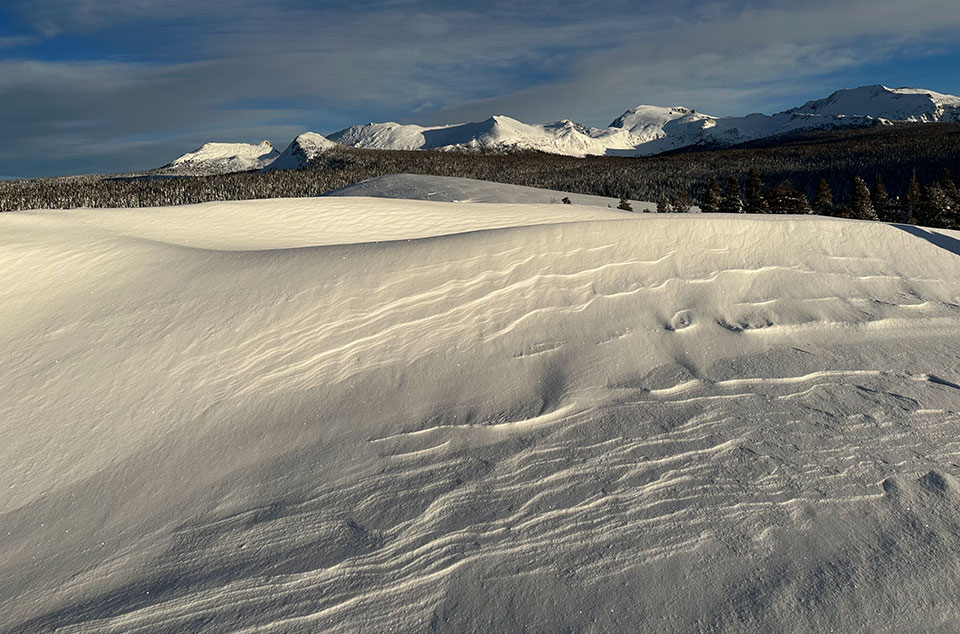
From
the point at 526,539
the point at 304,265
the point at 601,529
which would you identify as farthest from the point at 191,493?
the point at 304,265

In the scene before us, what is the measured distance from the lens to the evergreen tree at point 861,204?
40.6 m

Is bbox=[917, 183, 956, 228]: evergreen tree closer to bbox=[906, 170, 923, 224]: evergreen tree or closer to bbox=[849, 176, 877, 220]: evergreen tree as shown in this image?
bbox=[906, 170, 923, 224]: evergreen tree

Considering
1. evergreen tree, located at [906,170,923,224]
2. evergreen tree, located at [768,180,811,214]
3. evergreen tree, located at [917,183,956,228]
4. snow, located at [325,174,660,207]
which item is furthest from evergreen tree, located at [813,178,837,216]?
snow, located at [325,174,660,207]

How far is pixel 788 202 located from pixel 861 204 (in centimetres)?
474

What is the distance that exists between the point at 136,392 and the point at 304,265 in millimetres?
3340

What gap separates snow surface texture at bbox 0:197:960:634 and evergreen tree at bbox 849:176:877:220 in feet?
116

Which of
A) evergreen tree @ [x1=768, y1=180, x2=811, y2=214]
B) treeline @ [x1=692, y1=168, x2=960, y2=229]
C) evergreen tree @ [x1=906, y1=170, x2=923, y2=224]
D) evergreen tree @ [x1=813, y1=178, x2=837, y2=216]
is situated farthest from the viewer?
evergreen tree @ [x1=813, y1=178, x2=837, y2=216]

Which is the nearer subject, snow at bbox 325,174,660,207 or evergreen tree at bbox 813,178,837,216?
evergreen tree at bbox 813,178,837,216

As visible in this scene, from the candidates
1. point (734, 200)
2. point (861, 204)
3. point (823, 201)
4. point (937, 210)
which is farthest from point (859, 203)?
point (734, 200)

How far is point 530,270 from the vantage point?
9.67 meters

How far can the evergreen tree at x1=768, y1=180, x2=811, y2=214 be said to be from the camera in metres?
41.9

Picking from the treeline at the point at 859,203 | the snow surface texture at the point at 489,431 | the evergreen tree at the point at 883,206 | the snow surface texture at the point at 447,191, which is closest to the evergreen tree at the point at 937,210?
the treeline at the point at 859,203

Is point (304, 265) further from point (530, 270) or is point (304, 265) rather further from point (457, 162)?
point (457, 162)

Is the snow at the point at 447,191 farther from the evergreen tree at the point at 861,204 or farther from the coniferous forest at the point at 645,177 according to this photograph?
the evergreen tree at the point at 861,204
